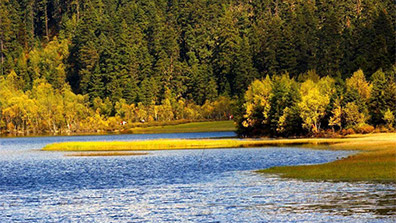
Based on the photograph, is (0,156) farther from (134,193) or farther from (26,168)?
(134,193)

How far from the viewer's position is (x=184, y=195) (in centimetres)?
5669

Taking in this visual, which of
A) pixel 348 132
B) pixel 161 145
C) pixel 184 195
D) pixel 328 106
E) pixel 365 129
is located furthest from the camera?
pixel 328 106

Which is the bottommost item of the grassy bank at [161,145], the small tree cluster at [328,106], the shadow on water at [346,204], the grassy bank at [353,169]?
the shadow on water at [346,204]

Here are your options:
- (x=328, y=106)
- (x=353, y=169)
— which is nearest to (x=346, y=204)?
(x=353, y=169)

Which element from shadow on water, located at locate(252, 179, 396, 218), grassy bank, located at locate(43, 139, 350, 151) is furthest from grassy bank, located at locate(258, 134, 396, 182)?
grassy bank, located at locate(43, 139, 350, 151)

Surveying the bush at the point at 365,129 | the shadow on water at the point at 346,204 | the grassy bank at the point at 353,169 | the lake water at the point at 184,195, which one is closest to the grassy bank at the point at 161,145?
the bush at the point at 365,129

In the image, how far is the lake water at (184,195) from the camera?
46188mm

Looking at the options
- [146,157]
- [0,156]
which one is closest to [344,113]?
[146,157]

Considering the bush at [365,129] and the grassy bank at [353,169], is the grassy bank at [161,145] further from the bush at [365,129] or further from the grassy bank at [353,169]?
the grassy bank at [353,169]

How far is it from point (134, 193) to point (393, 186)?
22598 mm

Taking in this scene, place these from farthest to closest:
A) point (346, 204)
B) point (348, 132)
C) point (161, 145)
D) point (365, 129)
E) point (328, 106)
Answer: point (328, 106) → point (348, 132) → point (365, 129) → point (161, 145) → point (346, 204)

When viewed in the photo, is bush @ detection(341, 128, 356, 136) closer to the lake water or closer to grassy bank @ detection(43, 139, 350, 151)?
grassy bank @ detection(43, 139, 350, 151)

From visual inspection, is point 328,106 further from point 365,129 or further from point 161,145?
point 161,145

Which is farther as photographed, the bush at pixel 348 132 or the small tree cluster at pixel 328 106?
the small tree cluster at pixel 328 106
